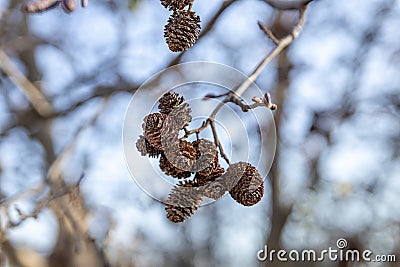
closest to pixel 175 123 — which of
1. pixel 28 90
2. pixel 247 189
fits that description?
pixel 247 189

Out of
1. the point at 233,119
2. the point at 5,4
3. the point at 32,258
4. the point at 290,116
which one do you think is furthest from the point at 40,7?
the point at 290,116

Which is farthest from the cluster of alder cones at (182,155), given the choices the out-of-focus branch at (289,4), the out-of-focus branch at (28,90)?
the out-of-focus branch at (28,90)

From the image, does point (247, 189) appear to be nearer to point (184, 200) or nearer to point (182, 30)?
point (184, 200)

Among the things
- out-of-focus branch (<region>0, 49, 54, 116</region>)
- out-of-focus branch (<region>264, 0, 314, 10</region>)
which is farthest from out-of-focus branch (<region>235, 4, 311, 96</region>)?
out-of-focus branch (<region>0, 49, 54, 116</region>)

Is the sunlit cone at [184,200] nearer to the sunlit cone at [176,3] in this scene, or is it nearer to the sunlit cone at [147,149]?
the sunlit cone at [147,149]

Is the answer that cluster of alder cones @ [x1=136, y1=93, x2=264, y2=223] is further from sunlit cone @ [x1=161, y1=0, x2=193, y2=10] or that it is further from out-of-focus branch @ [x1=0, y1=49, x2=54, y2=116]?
out-of-focus branch @ [x1=0, y1=49, x2=54, y2=116]

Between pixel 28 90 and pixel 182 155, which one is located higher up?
pixel 182 155
